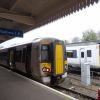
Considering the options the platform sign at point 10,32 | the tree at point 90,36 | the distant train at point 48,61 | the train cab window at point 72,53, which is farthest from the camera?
the tree at point 90,36

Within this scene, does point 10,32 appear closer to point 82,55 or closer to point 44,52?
point 82,55

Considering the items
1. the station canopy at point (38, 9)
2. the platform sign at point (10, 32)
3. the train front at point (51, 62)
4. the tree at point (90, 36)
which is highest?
the tree at point (90, 36)

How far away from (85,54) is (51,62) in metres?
8.57

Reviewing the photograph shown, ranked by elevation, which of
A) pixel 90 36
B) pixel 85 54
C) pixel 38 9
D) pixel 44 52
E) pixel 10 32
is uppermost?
pixel 90 36

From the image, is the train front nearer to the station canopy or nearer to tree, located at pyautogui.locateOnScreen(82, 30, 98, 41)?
the station canopy

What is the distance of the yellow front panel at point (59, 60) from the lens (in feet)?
44.5

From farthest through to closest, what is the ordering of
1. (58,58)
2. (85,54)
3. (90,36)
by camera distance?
(90,36) < (85,54) < (58,58)

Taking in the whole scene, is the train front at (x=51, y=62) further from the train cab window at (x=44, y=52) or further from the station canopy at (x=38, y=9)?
the station canopy at (x=38, y=9)

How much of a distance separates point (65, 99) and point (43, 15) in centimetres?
848

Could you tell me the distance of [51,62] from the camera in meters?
13.4

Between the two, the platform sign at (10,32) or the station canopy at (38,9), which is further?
the platform sign at (10,32)

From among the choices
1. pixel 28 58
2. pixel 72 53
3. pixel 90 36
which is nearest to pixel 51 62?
pixel 28 58

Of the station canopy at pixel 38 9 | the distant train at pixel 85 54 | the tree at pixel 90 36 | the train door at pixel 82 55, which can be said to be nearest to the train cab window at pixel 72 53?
the distant train at pixel 85 54

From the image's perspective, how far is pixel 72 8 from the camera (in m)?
12.0
